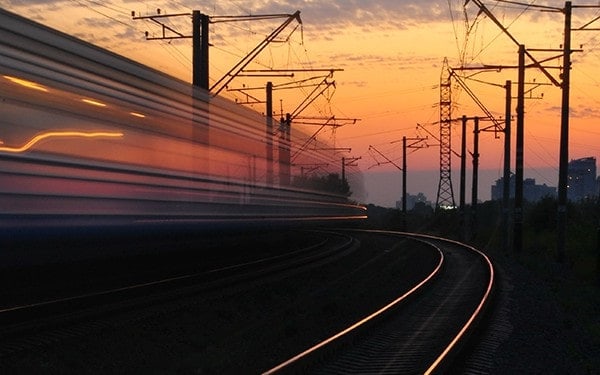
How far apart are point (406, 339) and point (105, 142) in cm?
530

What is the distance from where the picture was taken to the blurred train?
9.86 m

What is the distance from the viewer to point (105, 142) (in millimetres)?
12164

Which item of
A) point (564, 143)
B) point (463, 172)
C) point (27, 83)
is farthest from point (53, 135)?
point (463, 172)

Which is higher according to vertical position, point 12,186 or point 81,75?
point 81,75

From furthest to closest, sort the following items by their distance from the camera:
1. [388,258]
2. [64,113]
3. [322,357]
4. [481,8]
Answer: [388,258] < [481,8] < [64,113] < [322,357]

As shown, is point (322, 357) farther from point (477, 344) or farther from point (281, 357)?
point (477, 344)

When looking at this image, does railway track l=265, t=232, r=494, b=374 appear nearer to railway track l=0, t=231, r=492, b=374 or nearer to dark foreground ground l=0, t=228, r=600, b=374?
railway track l=0, t=231, r=492, b=374

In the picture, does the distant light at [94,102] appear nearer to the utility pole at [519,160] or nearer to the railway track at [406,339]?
the railway track at [406,339]

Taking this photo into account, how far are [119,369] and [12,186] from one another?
2.51m

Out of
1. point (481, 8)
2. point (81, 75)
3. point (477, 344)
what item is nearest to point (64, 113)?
point (81, 75)

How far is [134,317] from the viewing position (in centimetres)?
1158

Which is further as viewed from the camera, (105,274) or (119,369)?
(105,274)

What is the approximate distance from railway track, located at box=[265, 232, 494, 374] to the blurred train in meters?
3.80

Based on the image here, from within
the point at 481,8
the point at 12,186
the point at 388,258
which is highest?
the point at 481,8
